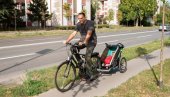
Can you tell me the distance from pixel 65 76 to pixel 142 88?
191 centimetres

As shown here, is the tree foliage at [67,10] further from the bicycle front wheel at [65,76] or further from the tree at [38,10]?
the bicycle front wheel at [65,76]

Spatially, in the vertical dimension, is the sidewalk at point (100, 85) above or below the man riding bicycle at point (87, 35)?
below

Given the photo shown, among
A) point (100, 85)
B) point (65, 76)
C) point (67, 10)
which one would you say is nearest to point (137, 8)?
point (67, 10)

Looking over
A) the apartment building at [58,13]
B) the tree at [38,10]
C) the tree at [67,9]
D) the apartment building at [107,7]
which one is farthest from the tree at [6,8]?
the apartment building at [107,7]

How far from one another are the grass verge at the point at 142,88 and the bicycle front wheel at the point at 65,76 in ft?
3.59

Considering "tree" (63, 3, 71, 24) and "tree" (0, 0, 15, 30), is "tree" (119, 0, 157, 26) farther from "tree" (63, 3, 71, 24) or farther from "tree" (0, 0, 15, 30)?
"tree" (0, 0, 15, 30)

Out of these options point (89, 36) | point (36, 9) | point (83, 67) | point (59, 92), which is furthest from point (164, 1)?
point (36, 9)

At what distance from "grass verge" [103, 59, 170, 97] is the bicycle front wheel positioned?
1.09m

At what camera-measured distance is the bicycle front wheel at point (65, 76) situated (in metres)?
7.74

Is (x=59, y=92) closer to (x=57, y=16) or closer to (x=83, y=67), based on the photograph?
(x=83, y=67)

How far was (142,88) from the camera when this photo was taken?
8.05m

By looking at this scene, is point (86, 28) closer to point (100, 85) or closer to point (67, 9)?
point (100, 85)

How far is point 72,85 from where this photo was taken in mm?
8133

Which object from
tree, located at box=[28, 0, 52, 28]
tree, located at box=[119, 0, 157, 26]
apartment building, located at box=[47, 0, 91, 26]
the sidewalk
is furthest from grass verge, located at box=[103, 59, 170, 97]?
tree, located at box=[119, 0, 157, 26]
